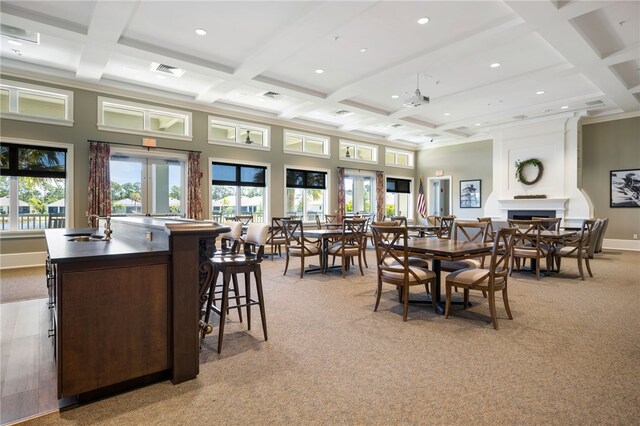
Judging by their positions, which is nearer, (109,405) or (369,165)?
(109,405)

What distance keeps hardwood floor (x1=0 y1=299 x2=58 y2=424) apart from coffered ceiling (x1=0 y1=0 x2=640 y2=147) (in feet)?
12.2

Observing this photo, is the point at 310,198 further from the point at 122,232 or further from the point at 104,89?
the point at 122,232

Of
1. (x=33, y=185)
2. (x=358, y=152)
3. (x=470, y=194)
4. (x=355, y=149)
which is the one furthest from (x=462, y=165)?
(x=33, y=185)

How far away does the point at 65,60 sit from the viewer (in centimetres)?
606

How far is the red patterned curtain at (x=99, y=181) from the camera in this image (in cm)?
684

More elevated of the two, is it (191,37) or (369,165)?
(191,37)

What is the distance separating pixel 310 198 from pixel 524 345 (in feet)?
27.3

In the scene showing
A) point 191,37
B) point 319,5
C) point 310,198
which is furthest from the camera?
point 310,198

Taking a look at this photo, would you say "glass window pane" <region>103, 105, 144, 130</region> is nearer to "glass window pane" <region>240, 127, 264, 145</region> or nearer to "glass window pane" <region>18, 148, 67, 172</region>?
"glass window pane" <region>18, 148, 67, 172</region>

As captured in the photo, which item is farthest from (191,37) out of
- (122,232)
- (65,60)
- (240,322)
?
(240,322)

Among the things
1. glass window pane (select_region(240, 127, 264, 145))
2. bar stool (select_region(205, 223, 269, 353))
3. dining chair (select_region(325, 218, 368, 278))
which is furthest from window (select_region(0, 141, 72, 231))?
bar stool (select_region(205, 223, 269, 353))

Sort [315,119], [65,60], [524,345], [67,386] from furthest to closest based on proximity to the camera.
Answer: [315,119] < [65,60] < [524,345] < [67,386]

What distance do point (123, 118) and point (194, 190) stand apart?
212 centimetres

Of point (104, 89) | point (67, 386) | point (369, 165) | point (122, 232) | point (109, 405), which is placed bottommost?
point (109, 405)
